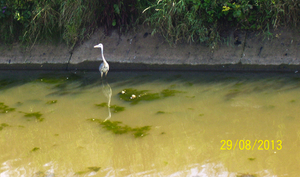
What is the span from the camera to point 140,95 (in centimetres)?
558

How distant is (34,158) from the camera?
394 centimetres

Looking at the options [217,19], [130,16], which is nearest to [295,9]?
[217,19]


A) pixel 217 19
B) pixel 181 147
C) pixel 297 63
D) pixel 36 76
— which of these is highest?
pixel 217 19

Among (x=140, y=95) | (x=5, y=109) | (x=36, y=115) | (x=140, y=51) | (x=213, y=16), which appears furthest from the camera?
(x=140, y=51)

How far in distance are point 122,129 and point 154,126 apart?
1.42ft

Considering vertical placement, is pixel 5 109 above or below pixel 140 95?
below

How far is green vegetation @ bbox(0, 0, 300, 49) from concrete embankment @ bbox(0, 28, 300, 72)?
7.4 inches

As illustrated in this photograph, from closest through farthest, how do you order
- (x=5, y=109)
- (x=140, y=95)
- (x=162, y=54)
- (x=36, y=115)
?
(x=36, y=115)
(x=5, y=109)
(x=140, y=95)
(x=162, y=54)

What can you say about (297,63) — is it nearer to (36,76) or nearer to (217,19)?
(217,19)

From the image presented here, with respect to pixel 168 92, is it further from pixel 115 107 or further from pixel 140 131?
pixel 140 131

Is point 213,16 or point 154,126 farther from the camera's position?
point 213,16

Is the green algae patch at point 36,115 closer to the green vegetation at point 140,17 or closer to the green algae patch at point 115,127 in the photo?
the green algae patch at point 115,127

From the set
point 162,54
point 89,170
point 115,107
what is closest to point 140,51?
point 162,54

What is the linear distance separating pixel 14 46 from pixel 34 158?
458 cm
